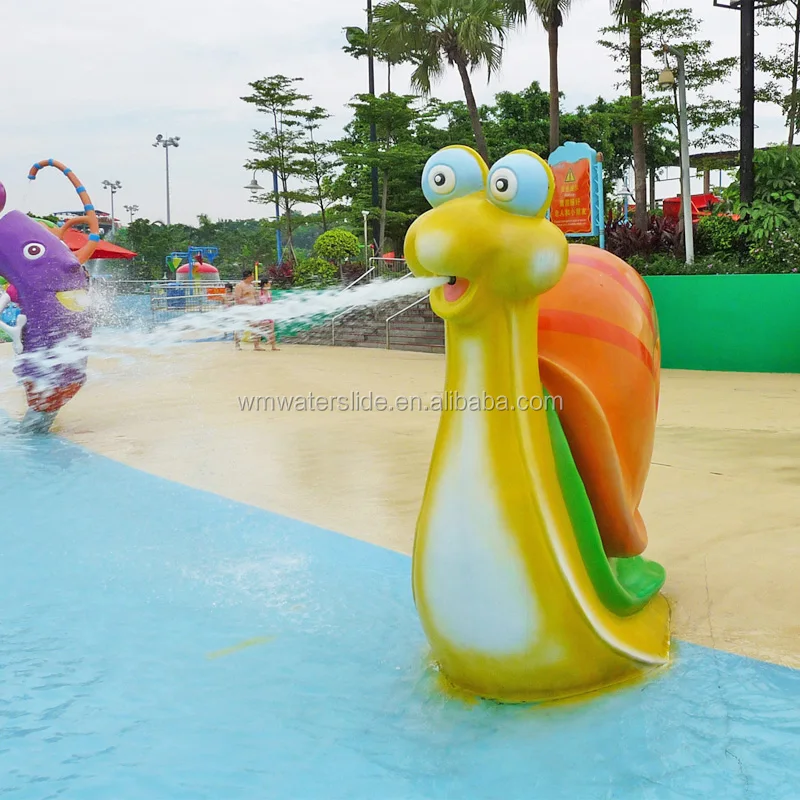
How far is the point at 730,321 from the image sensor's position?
12.2 m

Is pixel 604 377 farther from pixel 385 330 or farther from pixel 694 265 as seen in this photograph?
pixel 385 330

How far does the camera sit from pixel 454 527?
246 centimetres

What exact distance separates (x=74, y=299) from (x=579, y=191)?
8.69m

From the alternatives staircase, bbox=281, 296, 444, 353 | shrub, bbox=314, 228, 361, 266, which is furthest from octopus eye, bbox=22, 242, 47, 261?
shrub, bbox=314, 228, 361, 266

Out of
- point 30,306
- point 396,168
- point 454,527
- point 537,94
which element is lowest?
point 454,527

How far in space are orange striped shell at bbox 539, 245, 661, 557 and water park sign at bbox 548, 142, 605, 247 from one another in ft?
36.7

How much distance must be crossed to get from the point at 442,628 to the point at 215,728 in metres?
0.78

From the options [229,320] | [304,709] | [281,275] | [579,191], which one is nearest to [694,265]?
[579,191]

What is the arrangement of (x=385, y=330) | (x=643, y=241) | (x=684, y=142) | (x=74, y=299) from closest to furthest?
(x=74, y=299) → (x=684, y=142) → (x=643, y=241) → (x=385, y=330)

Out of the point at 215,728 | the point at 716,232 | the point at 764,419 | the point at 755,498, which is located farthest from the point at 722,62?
the point at 215,728

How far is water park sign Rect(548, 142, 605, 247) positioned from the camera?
1357 centimetres

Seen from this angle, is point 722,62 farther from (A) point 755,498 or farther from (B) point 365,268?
(A) point 755,498

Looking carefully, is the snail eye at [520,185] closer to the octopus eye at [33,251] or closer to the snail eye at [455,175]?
the snail eye at [455,175]

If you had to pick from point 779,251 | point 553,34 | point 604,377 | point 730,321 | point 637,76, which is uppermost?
point 553,34
